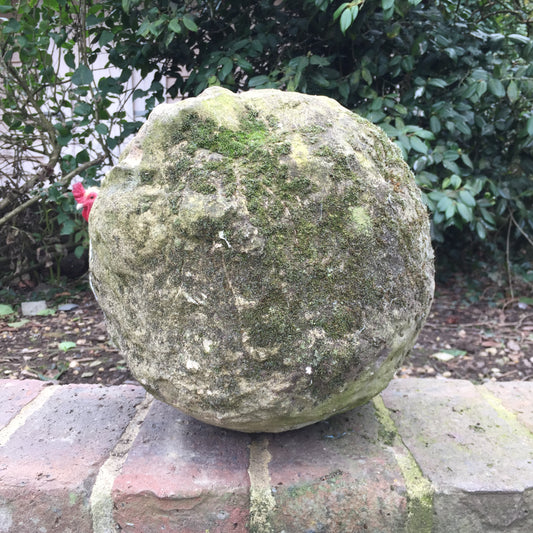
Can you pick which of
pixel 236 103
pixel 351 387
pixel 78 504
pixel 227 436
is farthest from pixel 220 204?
pixel 78 504

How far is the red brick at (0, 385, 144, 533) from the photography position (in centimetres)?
130

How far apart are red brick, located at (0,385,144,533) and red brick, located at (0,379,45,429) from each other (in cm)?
8

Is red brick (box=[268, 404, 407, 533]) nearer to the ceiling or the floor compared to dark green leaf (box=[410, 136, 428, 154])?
nearer to the floor

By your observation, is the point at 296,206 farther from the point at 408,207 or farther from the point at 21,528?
the point at 21,528

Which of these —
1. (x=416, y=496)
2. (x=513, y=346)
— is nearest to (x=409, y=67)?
(x=513, y=346)

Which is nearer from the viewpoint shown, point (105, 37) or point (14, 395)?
point (14, 395)

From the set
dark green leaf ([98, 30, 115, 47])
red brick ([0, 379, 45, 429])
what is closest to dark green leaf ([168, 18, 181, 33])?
dark green leaf ([98, 30, 115, 47])

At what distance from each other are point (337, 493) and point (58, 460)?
798mm

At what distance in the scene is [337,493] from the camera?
128cm

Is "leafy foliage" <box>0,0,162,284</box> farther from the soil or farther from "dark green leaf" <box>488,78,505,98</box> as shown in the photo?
"dark green leaf" <box>488,78,505,98</box>

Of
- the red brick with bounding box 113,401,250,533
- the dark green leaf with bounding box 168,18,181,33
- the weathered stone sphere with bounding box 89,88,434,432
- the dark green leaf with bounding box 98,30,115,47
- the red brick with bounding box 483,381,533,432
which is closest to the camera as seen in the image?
the weathered stone sphere with bounding box 89,88,434,432

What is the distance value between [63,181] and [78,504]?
234 cm

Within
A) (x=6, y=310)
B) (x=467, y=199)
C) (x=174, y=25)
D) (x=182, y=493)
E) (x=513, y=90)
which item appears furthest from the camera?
(x=6, y=310)

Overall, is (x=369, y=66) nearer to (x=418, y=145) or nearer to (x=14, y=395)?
(x=418, y=145)
